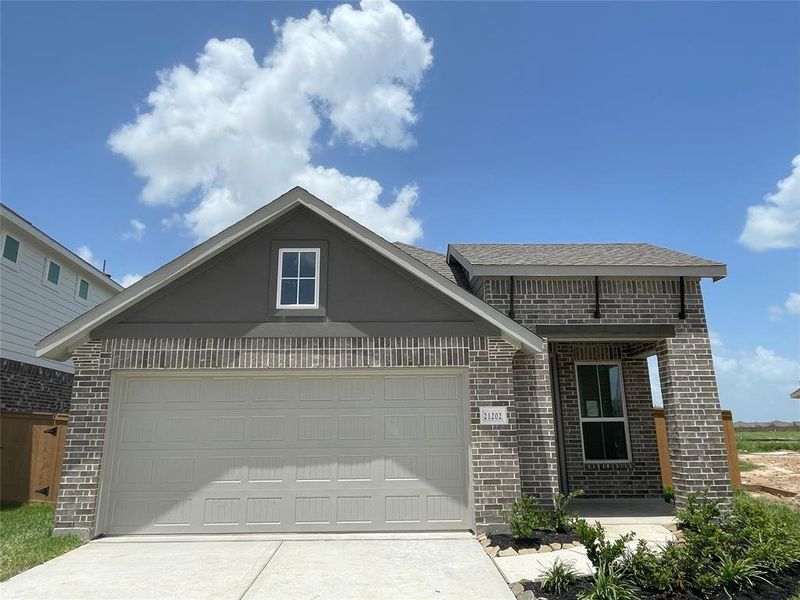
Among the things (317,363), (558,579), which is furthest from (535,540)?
(317,363)

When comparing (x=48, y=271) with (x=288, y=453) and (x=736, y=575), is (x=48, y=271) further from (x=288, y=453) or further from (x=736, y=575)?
(x=736, y=575)

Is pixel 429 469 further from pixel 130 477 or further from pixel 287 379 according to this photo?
pixel 130 477

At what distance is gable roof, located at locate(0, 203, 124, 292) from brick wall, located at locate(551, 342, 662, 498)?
13249 mm

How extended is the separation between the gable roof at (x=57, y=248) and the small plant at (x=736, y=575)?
15.4 meters

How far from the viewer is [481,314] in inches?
338

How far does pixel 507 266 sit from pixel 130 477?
7238mm

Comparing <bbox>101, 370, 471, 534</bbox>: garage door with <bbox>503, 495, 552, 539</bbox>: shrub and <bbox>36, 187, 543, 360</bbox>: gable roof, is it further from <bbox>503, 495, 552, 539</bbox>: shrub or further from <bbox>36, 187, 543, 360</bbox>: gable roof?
<bbox>36, 187, 543, 360</bbox>: gable roof

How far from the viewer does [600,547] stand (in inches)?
255

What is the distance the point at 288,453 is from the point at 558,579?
4561 millimetres

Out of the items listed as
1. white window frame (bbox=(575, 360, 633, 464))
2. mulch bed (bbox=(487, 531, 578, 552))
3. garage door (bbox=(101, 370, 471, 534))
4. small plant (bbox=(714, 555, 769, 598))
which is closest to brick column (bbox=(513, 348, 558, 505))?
mulch bed (bbox=(487, 531, 578, 552))

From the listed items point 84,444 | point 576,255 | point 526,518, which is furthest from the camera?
point 576,255

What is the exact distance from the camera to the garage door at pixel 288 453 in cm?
834

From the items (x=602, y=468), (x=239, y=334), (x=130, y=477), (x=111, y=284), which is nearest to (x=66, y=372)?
(x=111, y=284)

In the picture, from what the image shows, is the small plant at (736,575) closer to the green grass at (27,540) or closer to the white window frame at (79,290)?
the green grass at (27,540)
